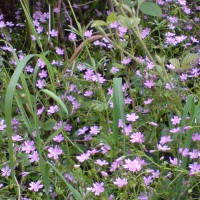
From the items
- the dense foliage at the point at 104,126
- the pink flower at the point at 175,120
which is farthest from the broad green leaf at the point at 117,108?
the pink flower at the point at 175,120

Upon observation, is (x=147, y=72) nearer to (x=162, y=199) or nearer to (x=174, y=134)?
(x=174, y=134)

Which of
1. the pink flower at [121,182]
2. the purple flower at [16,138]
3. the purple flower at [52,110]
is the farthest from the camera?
the purple flower at [52,110]

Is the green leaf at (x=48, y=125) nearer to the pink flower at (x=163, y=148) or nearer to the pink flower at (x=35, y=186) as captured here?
the pink flower at (x=35, y=186)

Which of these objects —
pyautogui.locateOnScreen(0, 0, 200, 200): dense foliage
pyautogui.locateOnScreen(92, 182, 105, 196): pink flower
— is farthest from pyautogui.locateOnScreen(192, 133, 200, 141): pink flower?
pyautogui.locateOnScreen(92, 182, 105, 196): pink flower

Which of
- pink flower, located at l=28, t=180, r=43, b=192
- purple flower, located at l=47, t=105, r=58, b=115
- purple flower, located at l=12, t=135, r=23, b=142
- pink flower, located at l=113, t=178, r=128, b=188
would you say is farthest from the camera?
purple flower, located at l=47, t=105, r=58, b=115

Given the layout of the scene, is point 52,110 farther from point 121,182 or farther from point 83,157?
point 121,182

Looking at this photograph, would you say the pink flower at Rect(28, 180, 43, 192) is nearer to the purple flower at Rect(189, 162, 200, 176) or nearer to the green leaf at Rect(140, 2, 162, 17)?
the purple flower at Rect(189, 162, 200, 176)

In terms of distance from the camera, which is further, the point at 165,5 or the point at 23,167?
the point at 165,5

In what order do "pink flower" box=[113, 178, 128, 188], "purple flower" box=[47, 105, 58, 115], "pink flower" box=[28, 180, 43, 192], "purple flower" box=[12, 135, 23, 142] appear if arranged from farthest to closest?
"purple flower" box=[47, 105, 58, 115]
"purple flower" box=[12, 135, 23, 142]
"pink flower" box=[28, 180, 43, 192]
"pink flower" box=[113, 178, 128, 188]

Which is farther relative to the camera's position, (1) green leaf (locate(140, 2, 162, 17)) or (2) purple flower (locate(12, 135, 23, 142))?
(1) green leaf (locate(140, 2, 162, 17))

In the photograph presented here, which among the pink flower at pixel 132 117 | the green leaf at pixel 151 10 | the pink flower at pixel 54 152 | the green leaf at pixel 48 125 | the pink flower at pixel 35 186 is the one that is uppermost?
the green leaf at pixel 151 10

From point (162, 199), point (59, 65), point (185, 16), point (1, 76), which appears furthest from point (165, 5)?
point (162, 199)
